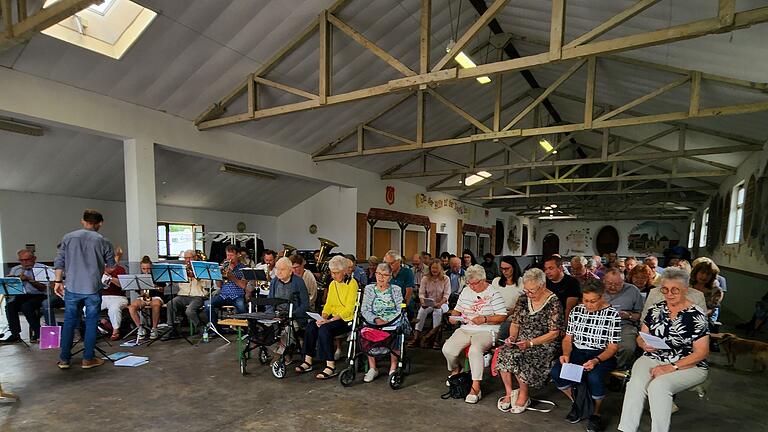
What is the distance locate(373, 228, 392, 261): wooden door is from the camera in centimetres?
1212

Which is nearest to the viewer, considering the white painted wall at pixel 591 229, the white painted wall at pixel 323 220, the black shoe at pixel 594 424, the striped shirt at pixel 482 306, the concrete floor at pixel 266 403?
the black shoe at pixel 594 424

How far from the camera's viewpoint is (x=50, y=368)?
412 centimetres

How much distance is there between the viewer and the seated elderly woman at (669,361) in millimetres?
2600

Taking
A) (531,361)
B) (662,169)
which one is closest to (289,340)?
(531,361)

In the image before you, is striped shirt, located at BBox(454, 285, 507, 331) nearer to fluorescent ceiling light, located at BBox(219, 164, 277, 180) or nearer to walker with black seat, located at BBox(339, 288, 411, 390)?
walker with black seat, located at BBox(339, 288, 411, 390)

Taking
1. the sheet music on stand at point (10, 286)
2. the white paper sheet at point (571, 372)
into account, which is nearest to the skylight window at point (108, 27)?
the sheet music on stand at point (10, 286)

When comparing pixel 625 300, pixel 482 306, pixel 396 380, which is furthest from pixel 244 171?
pixel 625 300

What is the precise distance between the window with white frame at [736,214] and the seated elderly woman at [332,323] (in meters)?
8.85

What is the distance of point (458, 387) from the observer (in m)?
3.46

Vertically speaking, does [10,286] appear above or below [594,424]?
above

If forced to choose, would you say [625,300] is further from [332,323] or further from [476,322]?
[332,323]

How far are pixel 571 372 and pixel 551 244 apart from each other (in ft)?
82.4

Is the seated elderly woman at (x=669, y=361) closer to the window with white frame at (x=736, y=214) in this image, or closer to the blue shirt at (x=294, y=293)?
the blue shirt at (x=294, y=293)

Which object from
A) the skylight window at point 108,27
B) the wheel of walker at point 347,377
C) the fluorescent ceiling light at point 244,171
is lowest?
the wheel of walker at point 347,377
